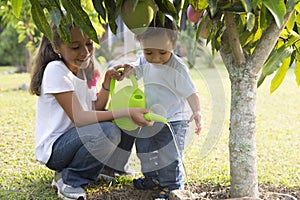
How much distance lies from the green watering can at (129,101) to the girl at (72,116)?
0.04m

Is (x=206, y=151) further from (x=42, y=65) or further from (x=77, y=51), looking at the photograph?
(x=42, y=65)

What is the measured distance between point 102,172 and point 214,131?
0.82 meters

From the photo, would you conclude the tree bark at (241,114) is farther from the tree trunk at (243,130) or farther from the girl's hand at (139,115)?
the girl's hand at (139,115)

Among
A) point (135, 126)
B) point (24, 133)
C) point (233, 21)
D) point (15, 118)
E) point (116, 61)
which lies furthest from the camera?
point (15, 118)

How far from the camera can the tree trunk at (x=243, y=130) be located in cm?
177

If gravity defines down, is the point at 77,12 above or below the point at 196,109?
above

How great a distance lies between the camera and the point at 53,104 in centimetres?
236

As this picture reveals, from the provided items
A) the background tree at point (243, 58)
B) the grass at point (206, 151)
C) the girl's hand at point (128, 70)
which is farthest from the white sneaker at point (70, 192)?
the background tree at point (243, 58)

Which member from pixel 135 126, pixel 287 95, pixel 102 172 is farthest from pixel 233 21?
pixel 287 95

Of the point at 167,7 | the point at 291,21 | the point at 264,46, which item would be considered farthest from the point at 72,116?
the point at 291,21

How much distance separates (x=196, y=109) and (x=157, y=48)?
36 cm

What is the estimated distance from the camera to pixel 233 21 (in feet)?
5.71

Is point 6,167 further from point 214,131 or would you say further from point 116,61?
point 214,131

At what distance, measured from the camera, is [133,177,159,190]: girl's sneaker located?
7.69 feet
